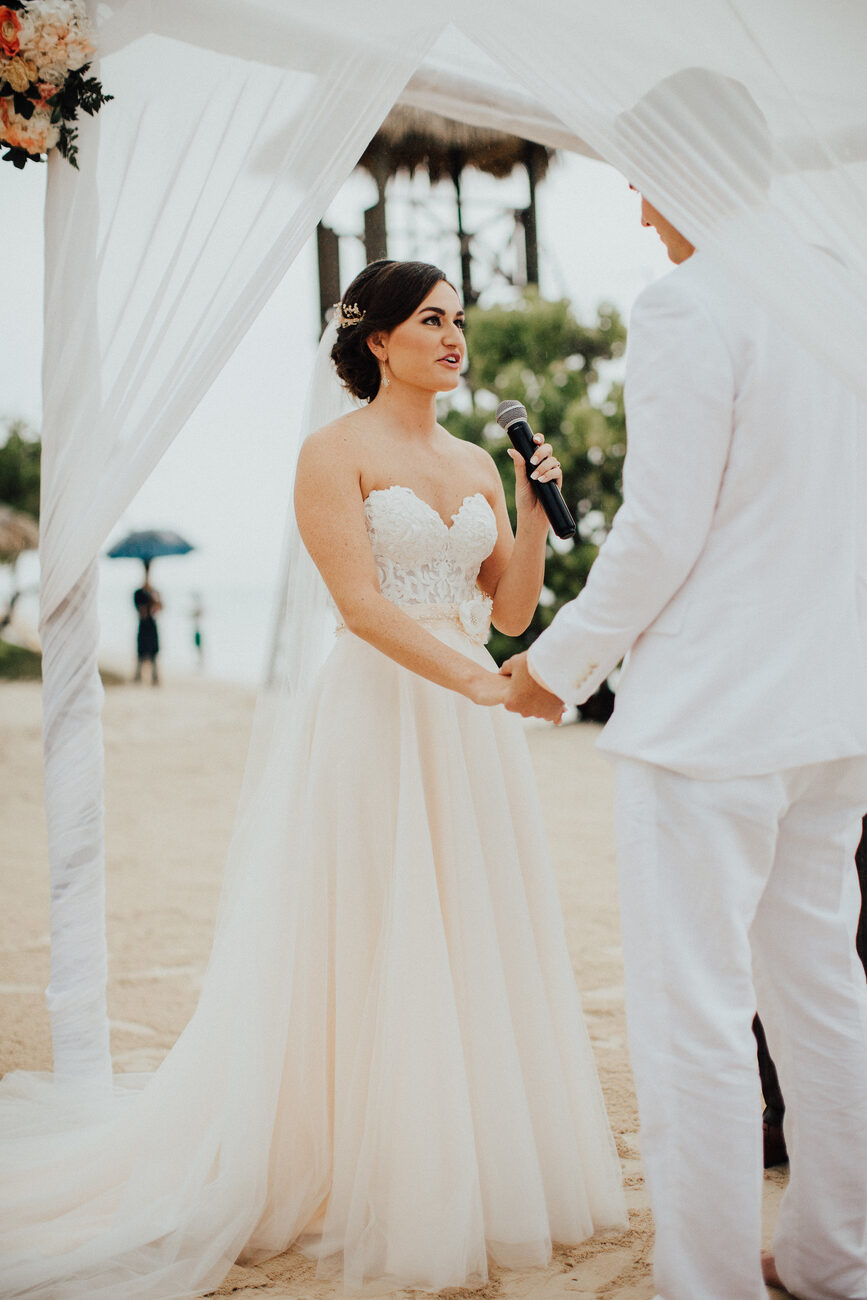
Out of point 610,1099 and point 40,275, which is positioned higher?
point 40,275

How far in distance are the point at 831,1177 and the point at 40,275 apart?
269 centimetres

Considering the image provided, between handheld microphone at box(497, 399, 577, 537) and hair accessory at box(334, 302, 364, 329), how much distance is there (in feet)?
1.27

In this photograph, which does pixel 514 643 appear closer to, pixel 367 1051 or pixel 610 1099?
pixel 610 1099

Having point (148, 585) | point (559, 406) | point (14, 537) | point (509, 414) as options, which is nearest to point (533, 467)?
point (509, 414)

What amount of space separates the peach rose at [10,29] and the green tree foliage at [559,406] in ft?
27.8

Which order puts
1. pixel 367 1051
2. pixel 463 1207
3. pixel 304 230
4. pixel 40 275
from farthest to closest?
pixel 40 275
pixel 304 230
pixel 367 1051
pixel 463 1207

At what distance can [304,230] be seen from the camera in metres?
2.67

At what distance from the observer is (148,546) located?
19.8m

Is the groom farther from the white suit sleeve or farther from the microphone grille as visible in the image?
the microphone grille

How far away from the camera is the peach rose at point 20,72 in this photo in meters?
2.78

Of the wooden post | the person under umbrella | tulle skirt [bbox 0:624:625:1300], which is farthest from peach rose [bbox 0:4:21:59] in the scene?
the person under umbrella

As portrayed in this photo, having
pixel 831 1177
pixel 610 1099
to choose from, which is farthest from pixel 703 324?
pixel 610 1099

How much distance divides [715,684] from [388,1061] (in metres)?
1.03

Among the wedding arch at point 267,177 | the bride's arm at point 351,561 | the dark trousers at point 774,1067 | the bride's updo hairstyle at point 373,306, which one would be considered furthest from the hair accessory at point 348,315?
the dark trousers at point 774,1067
